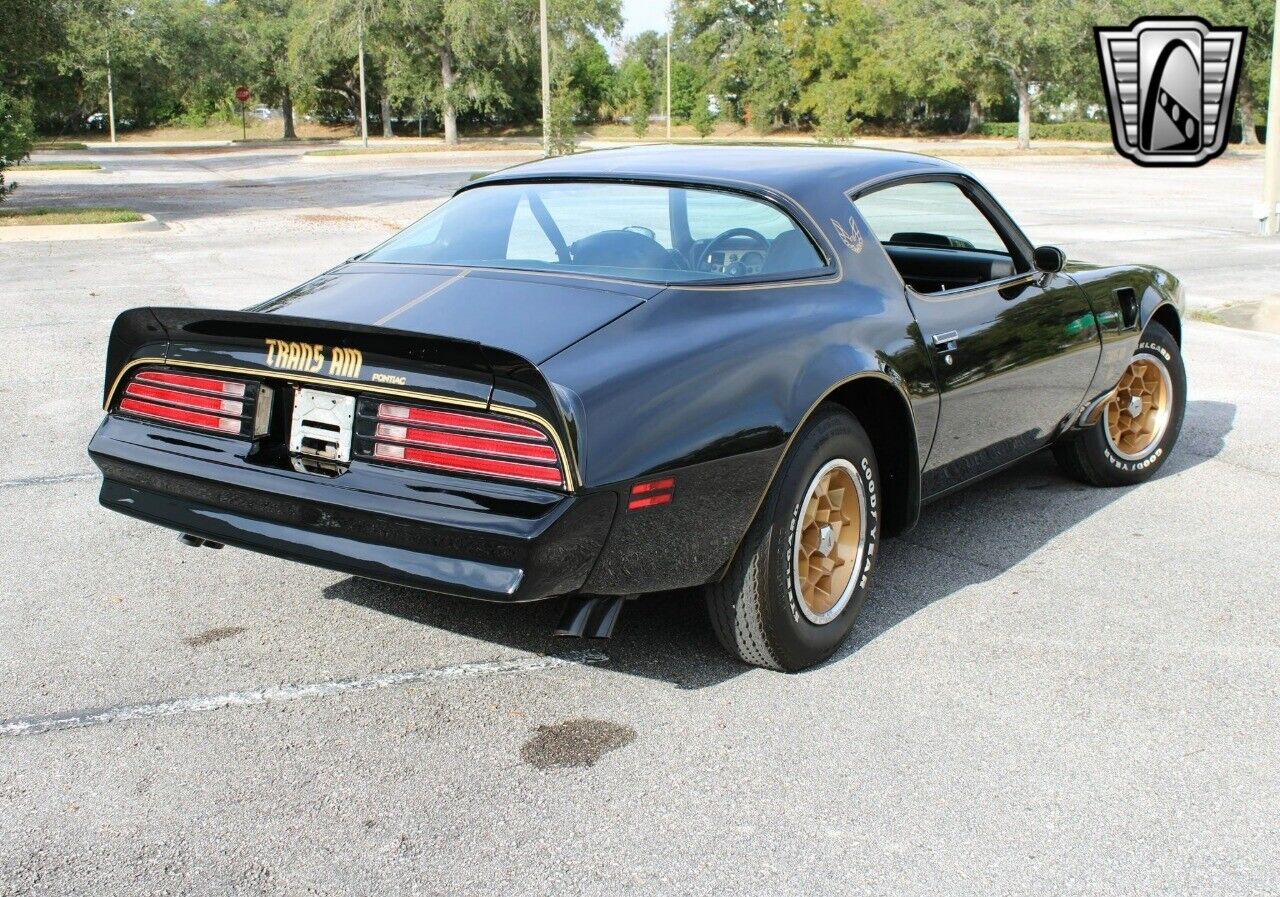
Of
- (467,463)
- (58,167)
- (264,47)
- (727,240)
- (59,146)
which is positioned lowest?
(467,463)

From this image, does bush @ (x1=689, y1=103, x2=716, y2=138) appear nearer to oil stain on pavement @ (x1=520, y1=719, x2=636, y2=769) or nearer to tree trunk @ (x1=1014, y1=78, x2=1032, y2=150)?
tree trunk @ (x1=1014, y1=78, x2=1032, y2=150)

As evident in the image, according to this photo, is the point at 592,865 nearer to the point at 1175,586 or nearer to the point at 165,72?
the point at 1175,586

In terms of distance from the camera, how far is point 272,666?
12.5ft

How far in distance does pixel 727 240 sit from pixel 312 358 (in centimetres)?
140

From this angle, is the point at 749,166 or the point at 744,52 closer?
the point at 749,166

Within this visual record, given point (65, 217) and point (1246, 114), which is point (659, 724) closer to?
point (65, 217)

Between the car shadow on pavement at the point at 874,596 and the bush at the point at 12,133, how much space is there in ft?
58.1

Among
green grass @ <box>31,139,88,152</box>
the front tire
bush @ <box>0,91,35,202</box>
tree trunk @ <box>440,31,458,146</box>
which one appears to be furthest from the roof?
green grass @ <box>31,139,88,152</box>

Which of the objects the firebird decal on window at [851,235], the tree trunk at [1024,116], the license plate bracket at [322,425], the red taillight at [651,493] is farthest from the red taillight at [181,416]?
the tree trunk at [1024,116]

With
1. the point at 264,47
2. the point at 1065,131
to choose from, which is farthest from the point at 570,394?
the point at 264,47

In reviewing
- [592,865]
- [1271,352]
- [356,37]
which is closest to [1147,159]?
[1271,352]

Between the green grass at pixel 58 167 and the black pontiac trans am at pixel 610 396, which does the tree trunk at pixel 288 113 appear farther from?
the black pontiac trans am at pixel 610 396

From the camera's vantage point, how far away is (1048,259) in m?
4.85

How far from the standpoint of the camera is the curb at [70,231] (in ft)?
55.9
